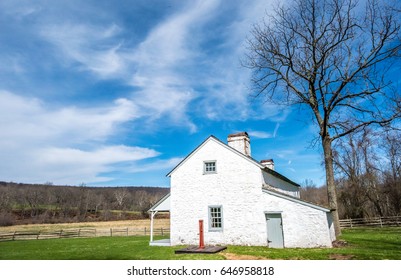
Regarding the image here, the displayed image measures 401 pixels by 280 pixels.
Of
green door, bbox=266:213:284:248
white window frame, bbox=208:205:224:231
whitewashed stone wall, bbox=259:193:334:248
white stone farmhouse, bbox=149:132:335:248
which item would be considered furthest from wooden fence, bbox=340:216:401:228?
white window frame, bbox=208:205:224:231

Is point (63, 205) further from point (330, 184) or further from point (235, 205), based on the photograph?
point (330, 184)

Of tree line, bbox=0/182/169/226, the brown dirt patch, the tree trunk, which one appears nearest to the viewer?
the brown dirt patch

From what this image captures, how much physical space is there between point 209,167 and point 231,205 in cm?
280

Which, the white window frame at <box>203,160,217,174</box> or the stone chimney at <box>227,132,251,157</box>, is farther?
the stone chimney at <box>227,132,251,157</box>

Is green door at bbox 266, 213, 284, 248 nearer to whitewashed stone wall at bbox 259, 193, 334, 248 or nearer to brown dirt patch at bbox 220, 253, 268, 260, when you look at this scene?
whitewashed stone wall at bbox 259, 193, 334, 248

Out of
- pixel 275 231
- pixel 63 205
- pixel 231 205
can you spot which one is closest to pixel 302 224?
pixel 275 231

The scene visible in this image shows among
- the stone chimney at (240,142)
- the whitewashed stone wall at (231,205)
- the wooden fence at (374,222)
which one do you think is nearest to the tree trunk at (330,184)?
the whitewashed stone wall at (231,205)

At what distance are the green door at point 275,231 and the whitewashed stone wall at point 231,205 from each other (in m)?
0.24

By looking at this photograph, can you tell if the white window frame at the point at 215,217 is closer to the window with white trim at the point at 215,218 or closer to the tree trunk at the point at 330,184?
the window with white trim at the point at 215,218

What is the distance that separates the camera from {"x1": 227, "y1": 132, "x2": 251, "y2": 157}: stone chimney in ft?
63.3

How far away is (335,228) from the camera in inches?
669
